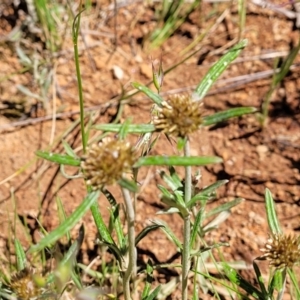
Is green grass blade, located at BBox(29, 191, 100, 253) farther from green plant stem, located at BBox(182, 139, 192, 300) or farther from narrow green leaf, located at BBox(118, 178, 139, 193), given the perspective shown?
green plant stem, located at BBox(182, 139, 192, 300)

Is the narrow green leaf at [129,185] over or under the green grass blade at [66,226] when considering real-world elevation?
over

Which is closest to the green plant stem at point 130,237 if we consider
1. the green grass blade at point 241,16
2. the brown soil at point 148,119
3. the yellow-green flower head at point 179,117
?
the yellow-green flower head at point 179,117

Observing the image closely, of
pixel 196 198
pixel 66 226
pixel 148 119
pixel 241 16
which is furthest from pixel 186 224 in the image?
pixel 241 16

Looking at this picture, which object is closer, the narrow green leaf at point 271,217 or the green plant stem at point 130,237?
the green plant stem at point 130,237

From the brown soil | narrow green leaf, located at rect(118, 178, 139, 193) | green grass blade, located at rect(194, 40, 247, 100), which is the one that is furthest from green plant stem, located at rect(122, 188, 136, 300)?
the brown soil

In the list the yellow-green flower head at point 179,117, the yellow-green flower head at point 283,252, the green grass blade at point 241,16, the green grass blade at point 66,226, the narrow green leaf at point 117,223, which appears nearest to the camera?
the green grass blade at point 66,226

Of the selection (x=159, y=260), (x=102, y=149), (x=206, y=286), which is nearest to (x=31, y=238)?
(x=159, y=260)

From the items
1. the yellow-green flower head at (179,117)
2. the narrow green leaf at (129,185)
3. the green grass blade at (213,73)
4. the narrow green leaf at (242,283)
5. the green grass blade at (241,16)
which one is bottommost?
the narrow green leaf at (242,283)

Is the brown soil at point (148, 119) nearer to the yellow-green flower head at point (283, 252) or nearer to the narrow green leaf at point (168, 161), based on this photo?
the yellow-green flower head at point (283, 252)
